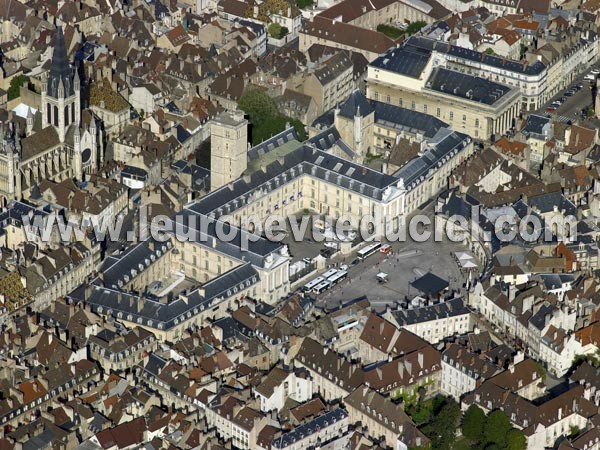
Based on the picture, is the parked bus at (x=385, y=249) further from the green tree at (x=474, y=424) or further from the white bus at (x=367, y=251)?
the green tree at (x=474, y=424)

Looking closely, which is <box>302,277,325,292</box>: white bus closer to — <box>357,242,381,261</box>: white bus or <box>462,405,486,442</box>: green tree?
<box>357,242,381,261</box>: white bus

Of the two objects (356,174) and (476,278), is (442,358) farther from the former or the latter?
(356,174)

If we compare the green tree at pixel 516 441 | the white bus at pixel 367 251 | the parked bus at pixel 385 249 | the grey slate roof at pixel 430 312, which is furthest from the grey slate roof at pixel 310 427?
the parked bus at pixel 385 249

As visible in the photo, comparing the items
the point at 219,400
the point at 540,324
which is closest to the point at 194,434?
the point at 219,400

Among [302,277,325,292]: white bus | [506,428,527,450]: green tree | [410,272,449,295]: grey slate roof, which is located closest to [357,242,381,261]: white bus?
[302,277,325,292]: white bus

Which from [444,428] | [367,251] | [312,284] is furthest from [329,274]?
[444,428]

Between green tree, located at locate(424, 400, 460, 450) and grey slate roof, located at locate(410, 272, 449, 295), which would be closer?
green tree, located at locate(424, 400, 460, 450)

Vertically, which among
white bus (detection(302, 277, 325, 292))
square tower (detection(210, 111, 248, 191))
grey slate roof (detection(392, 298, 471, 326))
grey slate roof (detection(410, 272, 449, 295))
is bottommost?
white bus (detection(302, 277, 325, 292))
